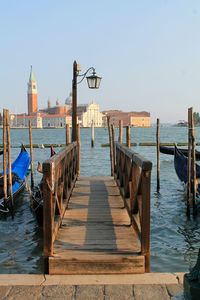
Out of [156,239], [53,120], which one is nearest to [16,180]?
[156,239]

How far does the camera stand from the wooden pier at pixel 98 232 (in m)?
3.92

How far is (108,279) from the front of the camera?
3691 millimetres

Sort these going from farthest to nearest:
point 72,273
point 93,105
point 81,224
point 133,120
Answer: point 133,120, point 93,105, point 81,224, point 72,273

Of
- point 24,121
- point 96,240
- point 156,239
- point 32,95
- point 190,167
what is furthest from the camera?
point 32,95

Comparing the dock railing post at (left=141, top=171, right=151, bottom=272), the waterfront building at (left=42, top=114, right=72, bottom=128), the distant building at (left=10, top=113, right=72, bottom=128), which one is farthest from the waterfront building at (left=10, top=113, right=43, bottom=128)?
the dock railing post at (left=141, top=171, right=151, bottom=272)

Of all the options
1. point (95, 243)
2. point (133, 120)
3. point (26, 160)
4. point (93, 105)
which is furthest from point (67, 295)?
point (133, 120)

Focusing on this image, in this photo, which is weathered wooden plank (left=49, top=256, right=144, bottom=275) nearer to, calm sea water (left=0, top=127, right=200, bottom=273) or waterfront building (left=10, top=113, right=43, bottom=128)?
calm sea water (left=0, top=127, right=200, bottom=273)

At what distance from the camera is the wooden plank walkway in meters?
3.92

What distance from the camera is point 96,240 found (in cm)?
471

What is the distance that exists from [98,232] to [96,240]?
14.3 inches

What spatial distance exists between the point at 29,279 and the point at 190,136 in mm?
6691

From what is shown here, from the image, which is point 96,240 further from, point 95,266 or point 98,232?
point 95,266

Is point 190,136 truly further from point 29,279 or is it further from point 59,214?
point 29,279

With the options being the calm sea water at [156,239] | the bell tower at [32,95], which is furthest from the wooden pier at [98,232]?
the bell tower at [32,95]
